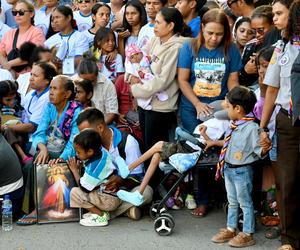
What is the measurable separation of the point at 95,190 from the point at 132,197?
1.14 ft

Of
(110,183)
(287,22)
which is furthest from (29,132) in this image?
(287,22)

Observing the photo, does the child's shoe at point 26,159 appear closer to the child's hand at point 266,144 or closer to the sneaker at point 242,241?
the sneaker at point 242,241

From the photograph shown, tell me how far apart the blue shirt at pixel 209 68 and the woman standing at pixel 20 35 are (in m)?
2.44

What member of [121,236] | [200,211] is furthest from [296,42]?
[121,236]

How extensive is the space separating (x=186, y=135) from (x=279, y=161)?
0.96m

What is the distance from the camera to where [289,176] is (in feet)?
15.7

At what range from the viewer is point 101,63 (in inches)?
276

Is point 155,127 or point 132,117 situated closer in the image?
point 155,127

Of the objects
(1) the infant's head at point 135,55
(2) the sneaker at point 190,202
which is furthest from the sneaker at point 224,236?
(1) the infant's head at point 135,55

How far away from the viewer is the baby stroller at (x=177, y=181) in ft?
17.3

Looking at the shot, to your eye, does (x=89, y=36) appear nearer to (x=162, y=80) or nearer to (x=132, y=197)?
(x=162, y=80)

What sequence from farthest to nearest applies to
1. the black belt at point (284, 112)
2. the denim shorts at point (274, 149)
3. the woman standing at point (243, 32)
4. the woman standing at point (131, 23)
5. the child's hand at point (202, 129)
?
the woman standing at point (131, 23) → the woman standing at point (243, 32) → the child's hand at point (202, 129) → the denim shorts at point (274, 149) → the black belt at point (284, 112)

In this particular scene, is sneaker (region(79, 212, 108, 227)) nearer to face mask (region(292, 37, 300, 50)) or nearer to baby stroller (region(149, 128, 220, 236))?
baby stroller (region(149, 128, 220, 236))

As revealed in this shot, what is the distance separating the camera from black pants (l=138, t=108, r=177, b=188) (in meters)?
5.95
